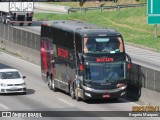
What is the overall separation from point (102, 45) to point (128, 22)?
43.6 metres

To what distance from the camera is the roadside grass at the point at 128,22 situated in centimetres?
6706

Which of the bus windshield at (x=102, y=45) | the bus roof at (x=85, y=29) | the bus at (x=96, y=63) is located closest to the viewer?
the bus at (x=96, y=63)

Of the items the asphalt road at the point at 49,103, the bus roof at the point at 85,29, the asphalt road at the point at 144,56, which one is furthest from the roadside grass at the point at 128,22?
the asphalt road at the point at 49,103

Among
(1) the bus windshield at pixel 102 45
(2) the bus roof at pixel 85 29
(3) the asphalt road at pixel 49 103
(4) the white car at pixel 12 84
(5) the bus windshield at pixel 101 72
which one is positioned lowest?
(3) the asphalt road at pixel 49 103

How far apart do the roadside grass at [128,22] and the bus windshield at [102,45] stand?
25975 millimetres

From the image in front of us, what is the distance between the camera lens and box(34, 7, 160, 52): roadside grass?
6706 centimetres

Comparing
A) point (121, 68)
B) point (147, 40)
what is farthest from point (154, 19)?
point (121, 68)

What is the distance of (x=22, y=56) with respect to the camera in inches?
2217

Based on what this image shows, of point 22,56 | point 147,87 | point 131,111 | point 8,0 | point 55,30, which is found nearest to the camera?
point 131,111

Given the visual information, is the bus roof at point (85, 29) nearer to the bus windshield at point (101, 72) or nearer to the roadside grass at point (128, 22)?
the bus windshield at point (101, 72)

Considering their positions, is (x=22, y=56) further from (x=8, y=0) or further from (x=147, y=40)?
(x=8, y=0)

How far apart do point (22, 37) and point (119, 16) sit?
91.0ft

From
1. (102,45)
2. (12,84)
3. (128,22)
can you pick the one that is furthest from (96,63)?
(128,22)

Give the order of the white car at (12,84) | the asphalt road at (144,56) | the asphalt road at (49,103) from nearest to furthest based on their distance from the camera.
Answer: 1. the asphalt road at (49,103)
2. the white car at (12,84)
3. the asphalt road at (144,56)
